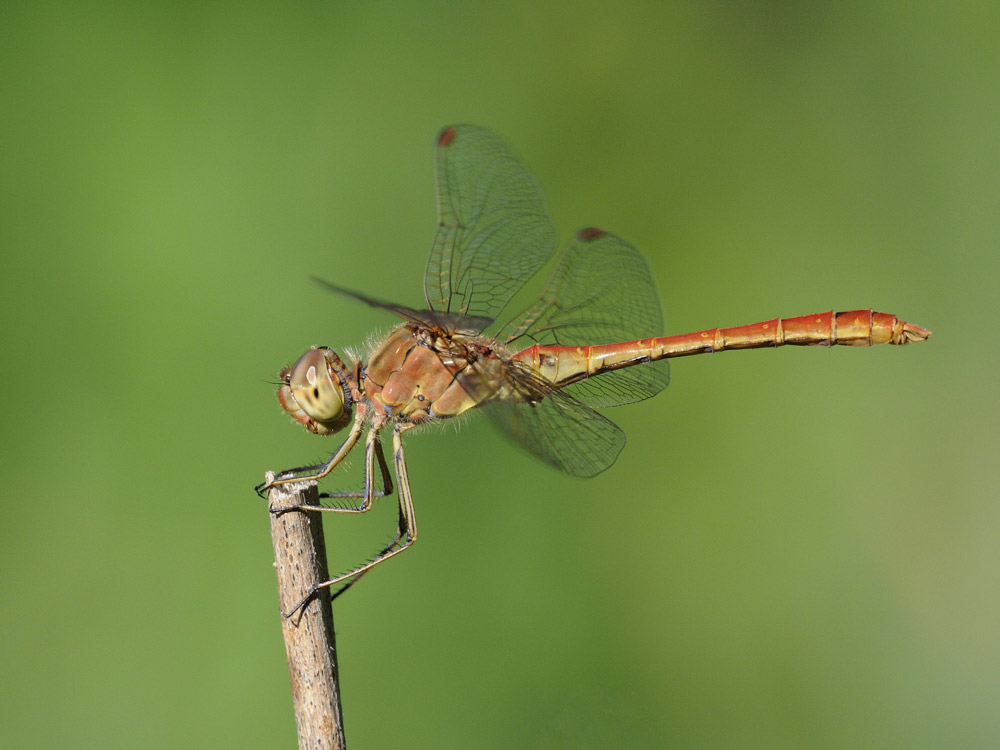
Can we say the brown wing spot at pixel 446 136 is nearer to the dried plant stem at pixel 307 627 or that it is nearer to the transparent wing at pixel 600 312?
the transparent wing at pixel 600 312

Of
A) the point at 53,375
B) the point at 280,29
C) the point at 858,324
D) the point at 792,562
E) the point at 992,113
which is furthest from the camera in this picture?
the point at 992,113

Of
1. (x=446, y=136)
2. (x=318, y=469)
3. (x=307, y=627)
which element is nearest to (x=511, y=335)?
(x=446, y=136)

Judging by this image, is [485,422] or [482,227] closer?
[482,227]

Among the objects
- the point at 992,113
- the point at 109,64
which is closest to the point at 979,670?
the point at 992,113

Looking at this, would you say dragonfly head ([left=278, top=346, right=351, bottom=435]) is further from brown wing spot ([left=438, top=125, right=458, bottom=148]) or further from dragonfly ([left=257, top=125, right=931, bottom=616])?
brown wing spot ([left=438, top=125, right=458, bottom=148])

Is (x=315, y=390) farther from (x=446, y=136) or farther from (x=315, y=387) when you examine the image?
(x=446, y=136)

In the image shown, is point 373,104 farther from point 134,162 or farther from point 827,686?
point 827,686
